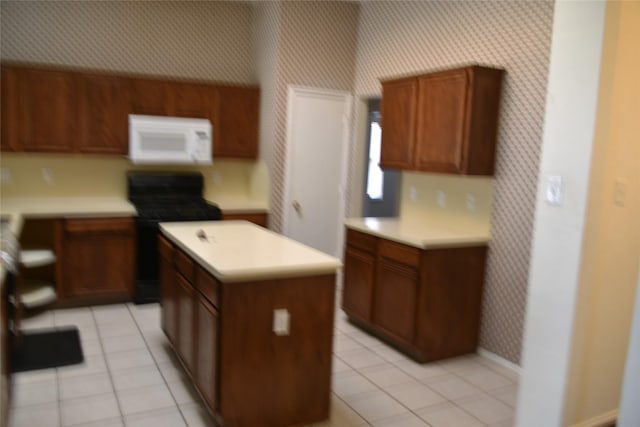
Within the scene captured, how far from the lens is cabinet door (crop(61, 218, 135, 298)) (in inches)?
176

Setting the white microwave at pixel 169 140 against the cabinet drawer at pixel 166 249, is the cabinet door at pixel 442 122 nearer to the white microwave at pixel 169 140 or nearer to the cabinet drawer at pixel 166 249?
the cabinet drawer at pixel 166 249

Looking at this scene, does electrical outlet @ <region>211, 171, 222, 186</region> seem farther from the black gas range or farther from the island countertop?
the island countertop

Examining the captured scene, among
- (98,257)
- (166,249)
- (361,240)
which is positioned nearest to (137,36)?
(98,257)

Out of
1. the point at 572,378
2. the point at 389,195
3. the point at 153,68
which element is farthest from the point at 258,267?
the point at 389,195

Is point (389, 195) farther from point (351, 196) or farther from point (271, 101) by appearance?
point (271, 101)

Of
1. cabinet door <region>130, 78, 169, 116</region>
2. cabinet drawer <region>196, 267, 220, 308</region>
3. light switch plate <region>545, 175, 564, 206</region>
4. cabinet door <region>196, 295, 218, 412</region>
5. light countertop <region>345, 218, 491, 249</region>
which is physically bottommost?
cabinet door <region>196, 295, 218, 412</region>

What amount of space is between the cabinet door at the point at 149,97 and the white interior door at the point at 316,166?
1222mm

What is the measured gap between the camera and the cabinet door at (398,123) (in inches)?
159

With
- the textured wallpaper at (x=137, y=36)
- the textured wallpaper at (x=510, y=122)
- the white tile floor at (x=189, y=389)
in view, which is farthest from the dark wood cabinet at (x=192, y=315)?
the textured wallpaper at (x=137, y=36)

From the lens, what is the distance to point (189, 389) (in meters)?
3.18

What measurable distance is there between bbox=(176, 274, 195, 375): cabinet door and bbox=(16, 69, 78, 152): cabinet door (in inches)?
88.9

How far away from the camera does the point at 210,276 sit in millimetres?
2627

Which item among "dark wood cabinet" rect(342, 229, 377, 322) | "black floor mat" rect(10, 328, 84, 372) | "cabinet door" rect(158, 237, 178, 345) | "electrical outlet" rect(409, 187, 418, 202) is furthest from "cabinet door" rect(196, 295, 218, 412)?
"electrical outlet" rect(409, 187, 418, 202)

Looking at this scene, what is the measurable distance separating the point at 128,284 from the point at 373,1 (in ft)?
11.8
